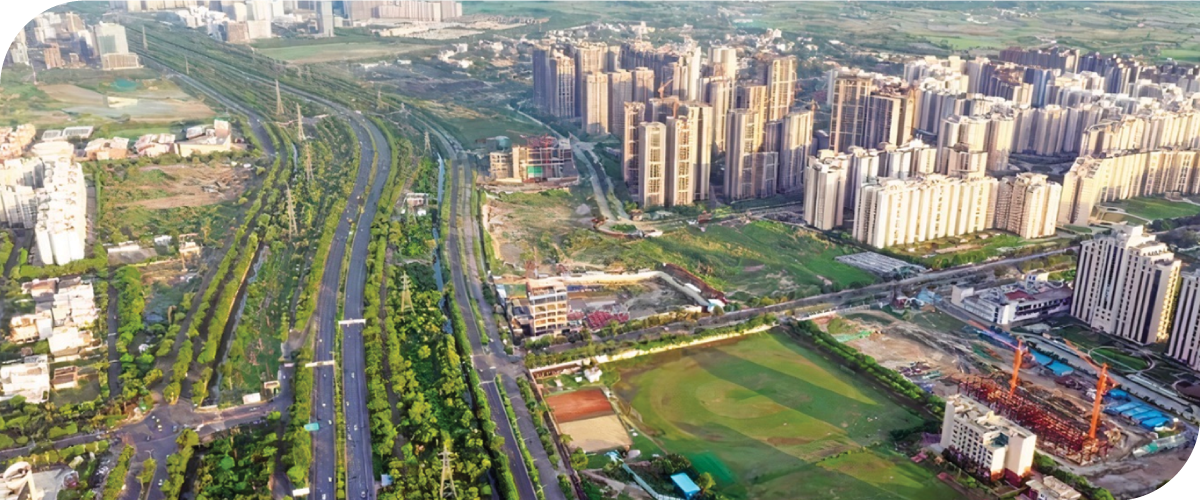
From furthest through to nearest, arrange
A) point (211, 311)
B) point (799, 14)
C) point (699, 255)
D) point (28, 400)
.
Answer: point (799, 14) < point (699, 255) < point (211, 311) < point (28, 400)

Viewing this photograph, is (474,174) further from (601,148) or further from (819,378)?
(819,378)

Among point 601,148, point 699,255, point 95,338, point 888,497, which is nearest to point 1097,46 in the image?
point 601,148

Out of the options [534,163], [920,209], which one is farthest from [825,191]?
[534,163]

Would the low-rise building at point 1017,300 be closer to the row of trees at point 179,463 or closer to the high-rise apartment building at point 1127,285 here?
the high-rise apartment building at point 1127,285

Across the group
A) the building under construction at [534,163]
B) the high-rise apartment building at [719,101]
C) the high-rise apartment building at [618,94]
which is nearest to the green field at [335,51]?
the high-rise apartment building at [618,94]

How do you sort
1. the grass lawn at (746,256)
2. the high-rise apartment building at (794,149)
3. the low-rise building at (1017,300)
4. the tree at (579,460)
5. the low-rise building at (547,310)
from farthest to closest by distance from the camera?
the high-rise apartment building at (794,149) < the grass lawn at (746,256) < the low-rise building at (1017,300) < the low-rise building at (547,310) < the tree at (579,460)

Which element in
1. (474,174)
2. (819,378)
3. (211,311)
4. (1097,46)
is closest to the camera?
(819,378)
